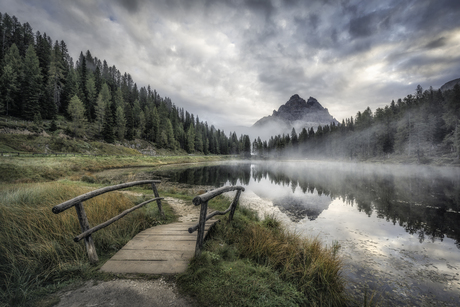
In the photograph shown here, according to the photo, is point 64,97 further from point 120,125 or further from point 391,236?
point 391,236

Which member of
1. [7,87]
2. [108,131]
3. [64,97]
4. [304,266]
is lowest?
[304,266]

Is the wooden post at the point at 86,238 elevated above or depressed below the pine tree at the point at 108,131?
below

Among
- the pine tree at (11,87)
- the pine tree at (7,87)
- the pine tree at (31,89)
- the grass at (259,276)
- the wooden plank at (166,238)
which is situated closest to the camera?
the grass at (259,276)

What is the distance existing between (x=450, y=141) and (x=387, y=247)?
63.2 meters

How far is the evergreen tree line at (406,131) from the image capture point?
43.6 m

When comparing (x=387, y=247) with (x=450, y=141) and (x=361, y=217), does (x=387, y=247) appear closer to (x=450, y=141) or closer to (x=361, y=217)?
(x=361, y=217)

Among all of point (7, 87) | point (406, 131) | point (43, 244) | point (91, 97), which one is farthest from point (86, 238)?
point (91, 97)

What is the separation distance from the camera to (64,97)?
65.3 m

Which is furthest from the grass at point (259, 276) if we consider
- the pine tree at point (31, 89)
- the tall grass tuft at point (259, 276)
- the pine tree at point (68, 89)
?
the pine tree at point (68, 89)

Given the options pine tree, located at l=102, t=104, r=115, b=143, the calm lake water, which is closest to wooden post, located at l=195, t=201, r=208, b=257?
the calm lake water

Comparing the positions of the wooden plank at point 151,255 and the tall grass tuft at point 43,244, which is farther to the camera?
the wooden plank at point 151,255

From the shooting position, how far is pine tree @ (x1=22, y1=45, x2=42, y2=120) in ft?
158

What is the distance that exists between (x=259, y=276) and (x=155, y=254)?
2287 millimetres

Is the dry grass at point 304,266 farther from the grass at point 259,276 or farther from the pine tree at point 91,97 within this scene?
the pine tree at point 91,97
